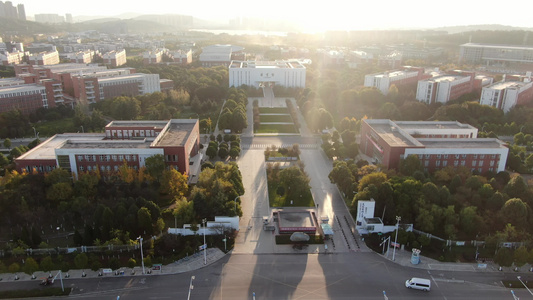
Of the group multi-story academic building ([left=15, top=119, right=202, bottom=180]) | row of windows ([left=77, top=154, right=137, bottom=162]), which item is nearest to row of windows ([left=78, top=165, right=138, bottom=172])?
multi-story academic building ([left=15, top=119, right=202, bottom=180])

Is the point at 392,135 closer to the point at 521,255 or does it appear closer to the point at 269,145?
the point at 269,145

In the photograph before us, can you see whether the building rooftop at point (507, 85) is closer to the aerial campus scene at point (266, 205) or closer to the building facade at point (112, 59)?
the aerial campus scene at point (266, 205)

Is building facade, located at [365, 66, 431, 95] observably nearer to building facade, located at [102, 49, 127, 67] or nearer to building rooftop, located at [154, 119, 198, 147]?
building rooftop, located at [154, 119, 198, 147]

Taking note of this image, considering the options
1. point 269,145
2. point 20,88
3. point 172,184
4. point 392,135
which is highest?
point 20,88

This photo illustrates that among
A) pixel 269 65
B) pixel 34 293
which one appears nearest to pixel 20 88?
pixel 269 65

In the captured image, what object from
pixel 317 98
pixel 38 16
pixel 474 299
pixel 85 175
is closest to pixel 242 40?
pixel 317 98

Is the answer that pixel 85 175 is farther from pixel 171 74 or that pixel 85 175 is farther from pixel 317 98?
pixel 171 74

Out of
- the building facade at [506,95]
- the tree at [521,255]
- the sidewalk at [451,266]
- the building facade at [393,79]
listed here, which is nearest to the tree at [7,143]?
the sidewalk at [451,266]
